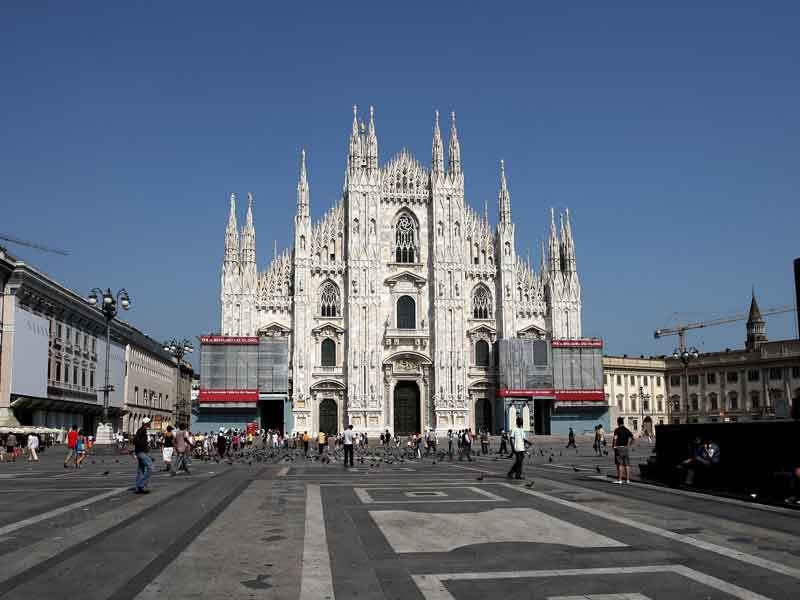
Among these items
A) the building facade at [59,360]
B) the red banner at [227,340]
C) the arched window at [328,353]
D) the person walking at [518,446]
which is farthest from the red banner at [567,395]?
the person walking at [518,446]

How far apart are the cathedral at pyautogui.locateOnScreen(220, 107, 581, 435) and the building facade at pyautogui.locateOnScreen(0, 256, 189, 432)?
12074 mm

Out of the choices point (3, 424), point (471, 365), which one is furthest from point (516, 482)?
point (471, 365)

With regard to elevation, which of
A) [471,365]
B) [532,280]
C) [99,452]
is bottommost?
[99,452]

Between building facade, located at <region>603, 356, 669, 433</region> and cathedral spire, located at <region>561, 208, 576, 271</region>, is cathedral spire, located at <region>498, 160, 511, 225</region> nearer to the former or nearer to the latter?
cathedral spire, located at <region>561, 208, 576, 271</region>

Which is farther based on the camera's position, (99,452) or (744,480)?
(99,452)

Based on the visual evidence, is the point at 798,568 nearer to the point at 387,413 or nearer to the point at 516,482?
the point at 516,482

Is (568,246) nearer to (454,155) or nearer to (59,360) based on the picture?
(454,155)

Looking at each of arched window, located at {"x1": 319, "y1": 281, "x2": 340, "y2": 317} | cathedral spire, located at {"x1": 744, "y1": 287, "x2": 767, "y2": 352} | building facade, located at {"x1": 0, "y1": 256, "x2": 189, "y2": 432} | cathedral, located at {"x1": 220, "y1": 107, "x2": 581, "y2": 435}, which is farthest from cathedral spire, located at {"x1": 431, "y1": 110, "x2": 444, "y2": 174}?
cathedral spire, located at {"x1": 744, "y1": 287, "x2": 767, "y2": 352}

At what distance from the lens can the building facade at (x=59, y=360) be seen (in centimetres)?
4953

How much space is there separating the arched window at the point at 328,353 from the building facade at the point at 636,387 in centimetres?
4196

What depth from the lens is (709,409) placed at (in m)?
90.7

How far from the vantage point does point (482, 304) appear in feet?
210

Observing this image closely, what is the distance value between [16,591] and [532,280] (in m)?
59.7

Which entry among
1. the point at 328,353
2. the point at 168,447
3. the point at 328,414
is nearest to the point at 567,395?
the point at 328,414
